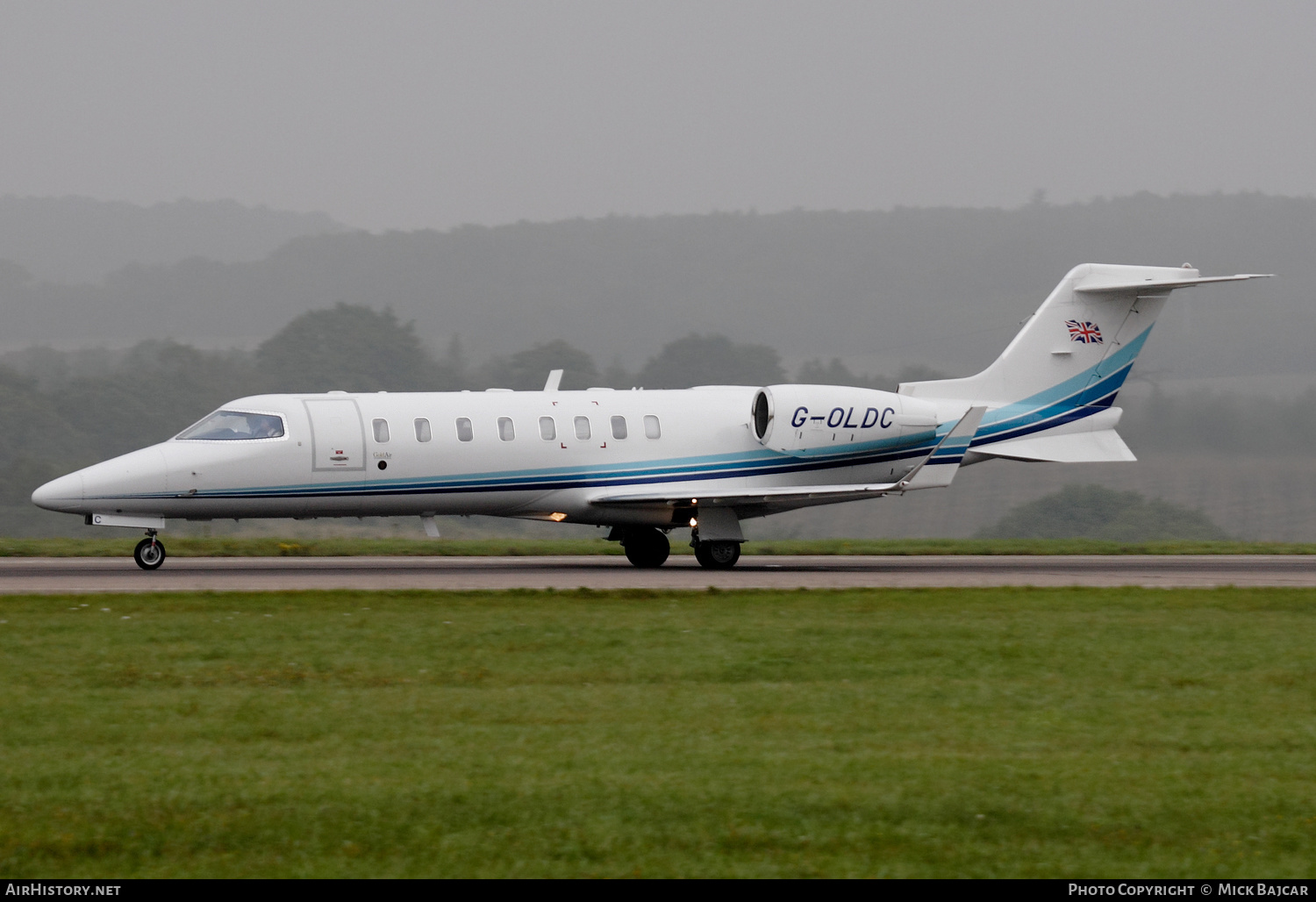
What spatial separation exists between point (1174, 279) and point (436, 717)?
69.5 ft

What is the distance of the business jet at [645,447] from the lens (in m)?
23.5

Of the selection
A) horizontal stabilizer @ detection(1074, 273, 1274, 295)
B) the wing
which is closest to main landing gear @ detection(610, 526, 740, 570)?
the wing

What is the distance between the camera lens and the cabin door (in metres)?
23.7

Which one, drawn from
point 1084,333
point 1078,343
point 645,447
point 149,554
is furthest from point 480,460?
point 1084,333

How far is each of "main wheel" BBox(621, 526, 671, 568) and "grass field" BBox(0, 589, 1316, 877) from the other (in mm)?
9835

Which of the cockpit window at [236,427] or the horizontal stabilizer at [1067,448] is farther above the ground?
the cockpit window at [236,427]

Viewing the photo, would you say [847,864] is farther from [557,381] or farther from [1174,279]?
[1174,279]

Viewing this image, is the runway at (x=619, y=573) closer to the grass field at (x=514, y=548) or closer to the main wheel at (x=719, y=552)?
the main wheel at (x=719, y=552)

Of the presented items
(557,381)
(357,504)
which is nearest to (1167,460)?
(557,381)

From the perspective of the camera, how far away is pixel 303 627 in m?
15.1

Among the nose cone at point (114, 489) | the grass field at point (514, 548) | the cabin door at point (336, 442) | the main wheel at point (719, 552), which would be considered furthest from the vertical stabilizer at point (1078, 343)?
the nose cone at point (114, 489)

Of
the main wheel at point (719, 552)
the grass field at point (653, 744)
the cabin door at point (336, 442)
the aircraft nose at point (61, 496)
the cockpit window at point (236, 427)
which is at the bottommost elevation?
the grass field at point (653, 744)

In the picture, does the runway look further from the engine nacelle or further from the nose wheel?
the engine nacelle

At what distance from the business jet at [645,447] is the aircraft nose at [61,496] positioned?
3 cm
